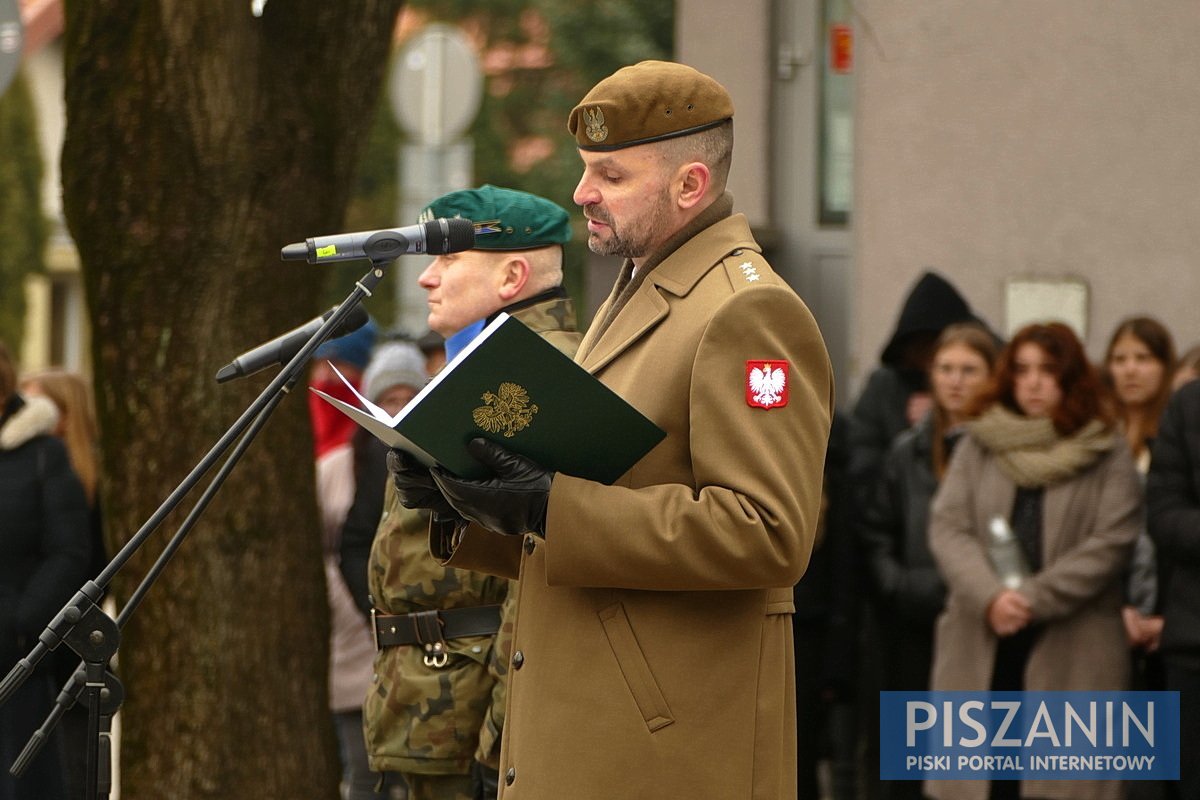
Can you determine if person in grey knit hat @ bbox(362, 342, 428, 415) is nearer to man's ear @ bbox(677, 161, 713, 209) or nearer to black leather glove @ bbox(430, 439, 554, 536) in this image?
man's ear @ bbox(677, 161, 713, 209)

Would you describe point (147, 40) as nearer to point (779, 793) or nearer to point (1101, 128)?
point (779, 793)

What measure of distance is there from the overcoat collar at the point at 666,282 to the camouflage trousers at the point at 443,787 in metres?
1.63

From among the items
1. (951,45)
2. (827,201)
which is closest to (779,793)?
(951,45)

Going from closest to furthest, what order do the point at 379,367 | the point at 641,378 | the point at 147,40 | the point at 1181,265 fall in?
the point at 641,378
the point at 147,40
the point at 379,367
the point at 1181,265

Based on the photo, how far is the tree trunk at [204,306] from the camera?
217 inches

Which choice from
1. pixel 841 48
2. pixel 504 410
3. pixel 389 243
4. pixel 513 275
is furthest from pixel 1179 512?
pixel 841 48

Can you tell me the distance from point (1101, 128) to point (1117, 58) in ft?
1.14

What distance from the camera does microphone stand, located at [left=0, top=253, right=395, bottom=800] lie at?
359 cm

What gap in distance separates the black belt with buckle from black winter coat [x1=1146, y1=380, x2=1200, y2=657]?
2450 millimetres

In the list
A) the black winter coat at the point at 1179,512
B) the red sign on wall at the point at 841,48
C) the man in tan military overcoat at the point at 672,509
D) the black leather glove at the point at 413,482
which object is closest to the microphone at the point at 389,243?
the man in tan military overcoat at the point at 672,509

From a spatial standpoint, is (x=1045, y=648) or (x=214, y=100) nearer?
(x=214, y=100)

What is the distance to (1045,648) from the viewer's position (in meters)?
6.57

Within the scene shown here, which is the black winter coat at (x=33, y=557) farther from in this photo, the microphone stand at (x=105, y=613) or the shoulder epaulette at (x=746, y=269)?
the shoulder epaulette at (x=746, y=269)

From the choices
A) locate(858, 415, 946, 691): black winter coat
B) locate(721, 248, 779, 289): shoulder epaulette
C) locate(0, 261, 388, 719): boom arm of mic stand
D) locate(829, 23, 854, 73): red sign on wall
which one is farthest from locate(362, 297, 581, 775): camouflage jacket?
locate(829, 23, 854, 73): red sign on wall
